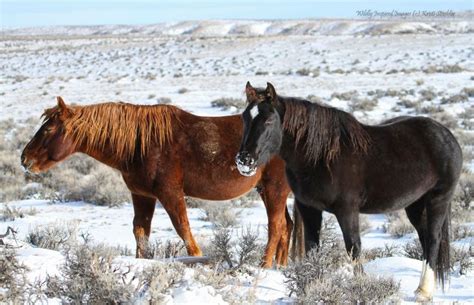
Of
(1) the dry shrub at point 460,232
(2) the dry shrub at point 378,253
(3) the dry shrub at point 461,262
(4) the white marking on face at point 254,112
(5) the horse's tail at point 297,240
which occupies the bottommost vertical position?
(1) the dry shrub at point 460,232

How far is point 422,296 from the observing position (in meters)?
4.80

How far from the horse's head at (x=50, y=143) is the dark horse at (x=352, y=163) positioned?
6.61ft

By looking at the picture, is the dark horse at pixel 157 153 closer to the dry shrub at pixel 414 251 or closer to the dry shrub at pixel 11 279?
the dry shrub at pixel 414 251

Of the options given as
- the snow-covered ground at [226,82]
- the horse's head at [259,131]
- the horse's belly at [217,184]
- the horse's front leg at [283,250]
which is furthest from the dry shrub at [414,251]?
the horse's head at [259,131]

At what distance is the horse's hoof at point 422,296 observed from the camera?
4770mm

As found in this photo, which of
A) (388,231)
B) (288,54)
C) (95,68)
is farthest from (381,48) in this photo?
(388,231)

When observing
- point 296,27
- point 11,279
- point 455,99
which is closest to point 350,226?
point 11,279

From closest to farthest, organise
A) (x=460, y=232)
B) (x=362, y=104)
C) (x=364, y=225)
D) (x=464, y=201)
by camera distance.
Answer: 1. (x=460, y=232)
2. (x=364, y=225)
3. (x=464, y=201)
4. (x=362, y=104)

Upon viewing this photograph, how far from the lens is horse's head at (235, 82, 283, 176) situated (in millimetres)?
4495

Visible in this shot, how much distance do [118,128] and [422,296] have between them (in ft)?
9.87

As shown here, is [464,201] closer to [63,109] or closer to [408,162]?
[408,162]

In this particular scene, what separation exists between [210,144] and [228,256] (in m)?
1.22

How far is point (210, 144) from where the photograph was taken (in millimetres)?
5973

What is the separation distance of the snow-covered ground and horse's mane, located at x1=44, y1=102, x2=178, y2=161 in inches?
44.8
